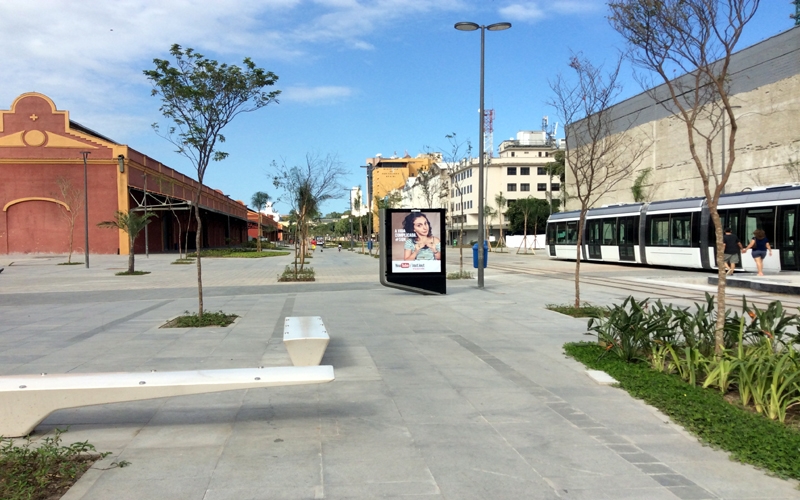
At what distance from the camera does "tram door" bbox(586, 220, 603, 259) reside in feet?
103

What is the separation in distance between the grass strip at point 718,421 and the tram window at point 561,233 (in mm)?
29863

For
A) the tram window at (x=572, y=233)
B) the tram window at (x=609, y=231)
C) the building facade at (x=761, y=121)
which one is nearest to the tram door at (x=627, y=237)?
the tram window at (x=609, y=231)

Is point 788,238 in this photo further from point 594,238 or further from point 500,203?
point 500,203

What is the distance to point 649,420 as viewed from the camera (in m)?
5.18

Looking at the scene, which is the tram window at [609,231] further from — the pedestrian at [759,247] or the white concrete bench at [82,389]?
the white concrete bench at [82,389]

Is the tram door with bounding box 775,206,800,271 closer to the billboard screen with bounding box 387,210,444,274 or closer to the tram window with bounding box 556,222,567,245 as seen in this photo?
the billboard screen with bounding box 387,210,444,274

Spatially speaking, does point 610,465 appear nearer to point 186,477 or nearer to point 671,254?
point 186,477

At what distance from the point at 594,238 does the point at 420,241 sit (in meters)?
19.4

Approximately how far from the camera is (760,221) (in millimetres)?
20938

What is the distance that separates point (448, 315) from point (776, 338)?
6483 mm

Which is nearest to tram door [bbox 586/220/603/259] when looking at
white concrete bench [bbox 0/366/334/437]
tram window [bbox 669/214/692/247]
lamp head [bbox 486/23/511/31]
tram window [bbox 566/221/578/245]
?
tram window [bbox 566/221/578/245]

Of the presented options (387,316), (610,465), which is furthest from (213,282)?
(610,465)

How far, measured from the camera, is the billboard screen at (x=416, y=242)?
50.8 ft

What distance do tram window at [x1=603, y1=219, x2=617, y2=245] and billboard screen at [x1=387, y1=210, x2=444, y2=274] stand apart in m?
17.5
